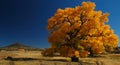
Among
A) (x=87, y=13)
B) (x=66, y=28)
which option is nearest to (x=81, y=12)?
(x=87, y=13)

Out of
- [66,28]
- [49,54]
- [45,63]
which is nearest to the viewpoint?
[45,63]

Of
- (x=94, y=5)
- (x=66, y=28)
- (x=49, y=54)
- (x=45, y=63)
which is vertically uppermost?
(x=94, y=5)

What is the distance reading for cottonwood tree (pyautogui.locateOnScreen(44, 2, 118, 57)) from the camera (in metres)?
59.9

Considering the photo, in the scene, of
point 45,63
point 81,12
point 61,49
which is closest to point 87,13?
point 81,12

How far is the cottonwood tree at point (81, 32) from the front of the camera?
59875mm

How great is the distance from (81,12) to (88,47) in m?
7.55

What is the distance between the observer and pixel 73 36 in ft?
201

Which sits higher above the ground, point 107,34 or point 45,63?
point 107,34

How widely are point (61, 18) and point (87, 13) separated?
18.2 feet

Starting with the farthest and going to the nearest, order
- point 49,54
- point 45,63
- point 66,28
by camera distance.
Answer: point 49,54 → point 66,28 → point 45,63

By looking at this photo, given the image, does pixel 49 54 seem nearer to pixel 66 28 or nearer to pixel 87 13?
pixel 66 28

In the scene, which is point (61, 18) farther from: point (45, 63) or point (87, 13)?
point (45, 63)

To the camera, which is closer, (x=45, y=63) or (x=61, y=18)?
(x=45, y=63)

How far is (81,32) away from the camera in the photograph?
60500mm
